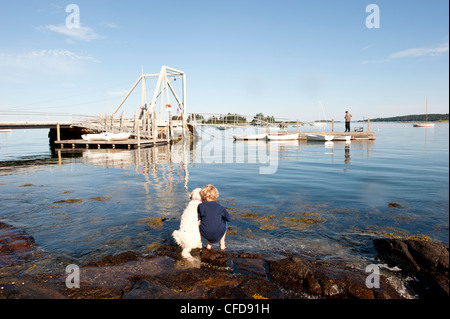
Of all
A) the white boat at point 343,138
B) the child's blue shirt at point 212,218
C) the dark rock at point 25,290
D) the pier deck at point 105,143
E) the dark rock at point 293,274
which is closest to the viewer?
the dark rock at point 25,290

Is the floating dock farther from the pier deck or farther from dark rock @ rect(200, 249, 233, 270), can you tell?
dark rock @ rect(200, 249, 233, 270)

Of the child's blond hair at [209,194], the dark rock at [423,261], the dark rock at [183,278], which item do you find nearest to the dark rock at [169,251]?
the dark rock at [183,278]

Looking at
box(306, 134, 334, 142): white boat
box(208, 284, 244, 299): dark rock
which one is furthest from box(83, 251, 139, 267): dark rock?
box(306, 134, 334, 142): white boat

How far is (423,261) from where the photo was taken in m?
6.02

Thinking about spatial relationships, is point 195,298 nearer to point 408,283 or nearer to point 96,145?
point 408,283

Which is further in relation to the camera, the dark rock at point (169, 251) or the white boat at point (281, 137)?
the white boat at point (281, 137)

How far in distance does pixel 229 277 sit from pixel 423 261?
3947 mm

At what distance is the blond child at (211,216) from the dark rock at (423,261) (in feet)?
12.2

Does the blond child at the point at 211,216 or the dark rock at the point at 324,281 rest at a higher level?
the blond child at the point at 211,216

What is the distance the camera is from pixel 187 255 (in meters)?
6.57

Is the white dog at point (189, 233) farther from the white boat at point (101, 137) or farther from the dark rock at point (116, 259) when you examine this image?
the white boat at point (101, 137)

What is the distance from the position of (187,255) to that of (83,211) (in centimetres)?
623

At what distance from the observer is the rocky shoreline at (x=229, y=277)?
16.4 ft
